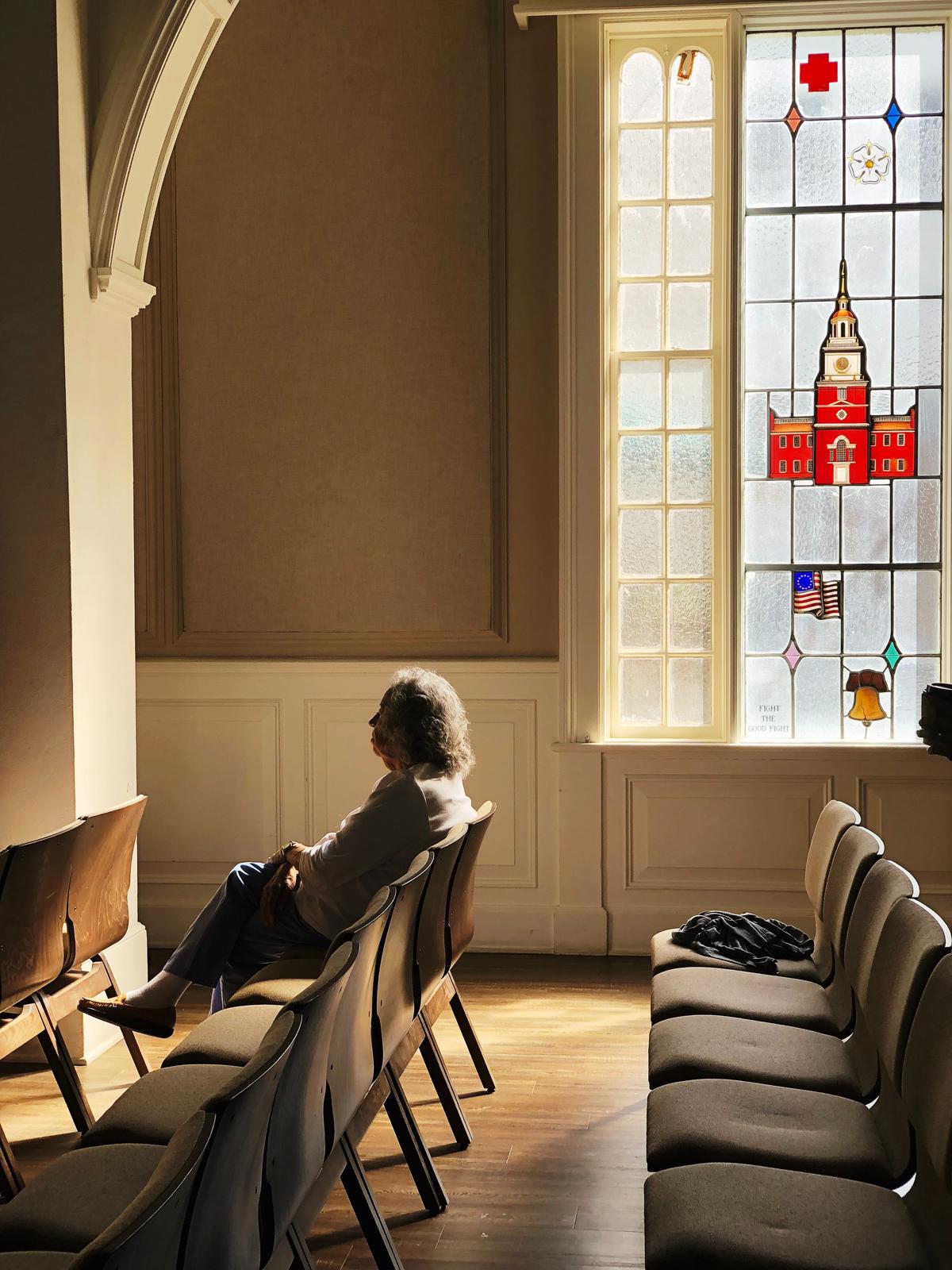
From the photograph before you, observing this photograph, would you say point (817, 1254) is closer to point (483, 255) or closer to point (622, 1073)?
point (622, 1073)

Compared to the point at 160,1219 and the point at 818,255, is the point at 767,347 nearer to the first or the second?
the point at 818,255

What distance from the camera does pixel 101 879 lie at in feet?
11.6

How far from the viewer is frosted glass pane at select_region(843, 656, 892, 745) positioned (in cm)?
552

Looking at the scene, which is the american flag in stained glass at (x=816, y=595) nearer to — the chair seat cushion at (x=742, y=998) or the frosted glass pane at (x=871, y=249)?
the frosted glass pane at (x=871, y=249)

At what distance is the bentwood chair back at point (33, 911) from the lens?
3029mm

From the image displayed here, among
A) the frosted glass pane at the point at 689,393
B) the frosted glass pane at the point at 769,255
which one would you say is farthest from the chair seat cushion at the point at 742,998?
the frosted glass pane at the point at 769,255

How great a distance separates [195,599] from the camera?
19.1 ft

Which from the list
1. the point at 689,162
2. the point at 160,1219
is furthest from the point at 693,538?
the point at 160,1219

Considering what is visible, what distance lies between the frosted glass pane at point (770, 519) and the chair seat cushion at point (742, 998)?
2.53m

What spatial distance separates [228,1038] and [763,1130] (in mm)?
1226

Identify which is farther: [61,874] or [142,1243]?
[61,874]

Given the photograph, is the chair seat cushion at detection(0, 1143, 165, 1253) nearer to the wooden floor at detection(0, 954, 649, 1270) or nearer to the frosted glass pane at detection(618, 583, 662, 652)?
the wooden floor at detection(0, 954, 649, 1270)

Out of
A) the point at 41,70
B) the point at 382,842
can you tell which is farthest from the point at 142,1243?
the point at 41,70

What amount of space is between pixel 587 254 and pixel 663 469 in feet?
3.28
